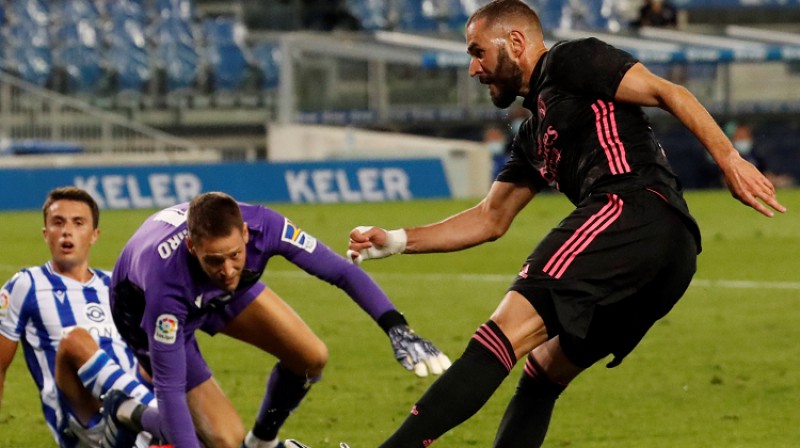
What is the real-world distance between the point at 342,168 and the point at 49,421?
19791 millimetres

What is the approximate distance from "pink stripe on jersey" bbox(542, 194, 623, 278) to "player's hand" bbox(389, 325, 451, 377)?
0.51 metres

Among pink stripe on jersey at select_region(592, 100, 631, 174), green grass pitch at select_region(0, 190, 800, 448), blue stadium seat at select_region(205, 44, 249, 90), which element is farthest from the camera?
blue stadium seat at select_region(205, 44, 249, 90)

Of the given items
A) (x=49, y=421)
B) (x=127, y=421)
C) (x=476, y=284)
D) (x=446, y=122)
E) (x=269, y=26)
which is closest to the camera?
(x=127, y=421)

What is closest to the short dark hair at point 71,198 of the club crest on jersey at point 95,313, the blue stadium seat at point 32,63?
the club crest on jersey at point 95,313

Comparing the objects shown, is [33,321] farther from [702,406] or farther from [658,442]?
[702,406]

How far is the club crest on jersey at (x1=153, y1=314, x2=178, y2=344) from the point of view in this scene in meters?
6.50

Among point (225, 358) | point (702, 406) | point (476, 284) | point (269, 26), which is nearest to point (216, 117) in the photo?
point (269, 26)

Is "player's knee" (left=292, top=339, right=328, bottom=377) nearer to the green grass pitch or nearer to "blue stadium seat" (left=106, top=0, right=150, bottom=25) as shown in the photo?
the green grass pitch

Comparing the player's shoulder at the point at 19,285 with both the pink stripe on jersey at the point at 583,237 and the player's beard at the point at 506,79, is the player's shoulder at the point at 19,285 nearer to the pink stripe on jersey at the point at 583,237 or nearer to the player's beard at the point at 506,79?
the player's beard at the point at 506,79

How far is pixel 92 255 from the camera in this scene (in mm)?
18750

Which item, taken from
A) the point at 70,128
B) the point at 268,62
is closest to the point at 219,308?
the point at 70,128

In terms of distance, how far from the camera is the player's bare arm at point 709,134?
5.68m

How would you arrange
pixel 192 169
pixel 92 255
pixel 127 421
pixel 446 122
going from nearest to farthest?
pixel 127 421 < pixel 92 255 < pixel 192 169 < pixel 446 122

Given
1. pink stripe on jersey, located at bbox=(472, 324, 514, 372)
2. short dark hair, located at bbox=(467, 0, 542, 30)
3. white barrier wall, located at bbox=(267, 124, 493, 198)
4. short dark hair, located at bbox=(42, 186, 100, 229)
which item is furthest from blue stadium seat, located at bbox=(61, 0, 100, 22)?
pink stripe on jersey, located at bbox=(472, 324, 514, 372)
